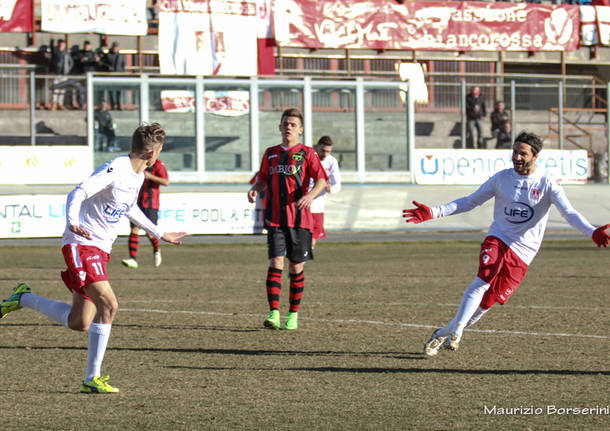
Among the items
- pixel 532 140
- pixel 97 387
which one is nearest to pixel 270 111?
pixel 532 140

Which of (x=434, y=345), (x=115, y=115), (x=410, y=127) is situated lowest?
(x=434, y=345)

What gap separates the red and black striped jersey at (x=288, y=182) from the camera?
9.75 meters

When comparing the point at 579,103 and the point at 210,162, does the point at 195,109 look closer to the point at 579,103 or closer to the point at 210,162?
the point at 210,162

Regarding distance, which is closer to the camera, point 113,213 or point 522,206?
point 113,213

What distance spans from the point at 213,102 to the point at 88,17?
14.6 feet

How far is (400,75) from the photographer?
28.7 meters

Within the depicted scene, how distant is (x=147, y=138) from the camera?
667cm

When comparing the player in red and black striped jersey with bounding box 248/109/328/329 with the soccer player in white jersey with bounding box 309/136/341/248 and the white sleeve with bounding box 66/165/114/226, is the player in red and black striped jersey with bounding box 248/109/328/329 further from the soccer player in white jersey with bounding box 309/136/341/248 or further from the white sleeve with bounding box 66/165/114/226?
the soccer player in white jersey with bounding box 309/136/341/248

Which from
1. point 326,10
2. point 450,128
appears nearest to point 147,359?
point 450,128

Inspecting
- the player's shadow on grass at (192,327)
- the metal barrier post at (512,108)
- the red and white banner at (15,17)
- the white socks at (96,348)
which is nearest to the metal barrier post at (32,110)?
the red and white banner at (15,17)

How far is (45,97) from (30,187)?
3093 mm

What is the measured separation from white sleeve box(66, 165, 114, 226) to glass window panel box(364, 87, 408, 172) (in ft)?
65.4

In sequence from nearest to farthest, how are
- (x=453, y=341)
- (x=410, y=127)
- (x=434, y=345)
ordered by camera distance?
(x=453, y=341) → (x=434, y=345) → (x=410, y=127)

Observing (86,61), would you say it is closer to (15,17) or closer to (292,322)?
(15,17)
